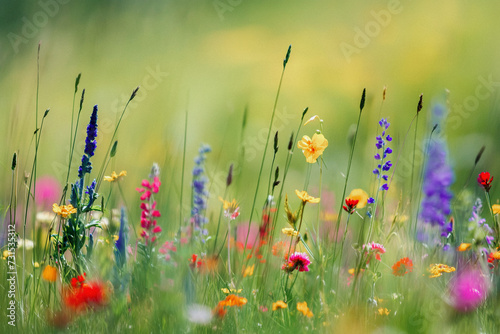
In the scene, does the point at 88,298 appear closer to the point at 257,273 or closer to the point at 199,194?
the point at 257,273

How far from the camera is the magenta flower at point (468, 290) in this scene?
140 centimetres

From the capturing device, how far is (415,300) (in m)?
1.42

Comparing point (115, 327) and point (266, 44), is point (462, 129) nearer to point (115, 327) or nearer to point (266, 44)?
point (266, 44)

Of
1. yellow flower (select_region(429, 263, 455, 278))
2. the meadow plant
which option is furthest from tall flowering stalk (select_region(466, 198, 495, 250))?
yellow flower (select_region(429, 263, 455, 278))

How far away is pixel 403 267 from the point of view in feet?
5.30

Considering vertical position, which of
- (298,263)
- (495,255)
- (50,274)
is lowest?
(50,274)

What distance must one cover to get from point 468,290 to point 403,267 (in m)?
0.22

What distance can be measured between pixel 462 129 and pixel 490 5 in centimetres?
138

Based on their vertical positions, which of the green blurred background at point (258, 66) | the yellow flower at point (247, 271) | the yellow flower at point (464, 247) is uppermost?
the green blurred background at point (258, 66)

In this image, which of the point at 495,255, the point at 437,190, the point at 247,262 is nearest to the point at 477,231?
the point at 495,255

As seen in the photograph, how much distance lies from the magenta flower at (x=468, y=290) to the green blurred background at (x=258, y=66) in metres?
1.66

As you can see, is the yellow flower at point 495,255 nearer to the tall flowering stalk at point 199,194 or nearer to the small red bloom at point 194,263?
the small red bloom at point 194,263

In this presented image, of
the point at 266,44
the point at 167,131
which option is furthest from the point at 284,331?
the point at 266,44

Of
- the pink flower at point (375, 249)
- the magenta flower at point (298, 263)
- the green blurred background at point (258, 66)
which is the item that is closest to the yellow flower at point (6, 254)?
the magenta flower at point (298, 263)
